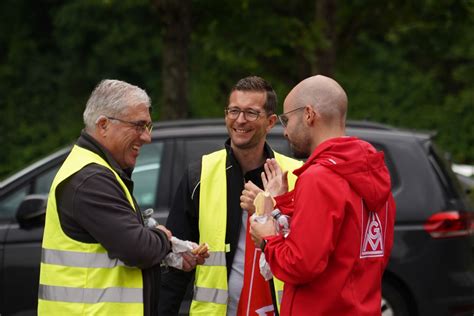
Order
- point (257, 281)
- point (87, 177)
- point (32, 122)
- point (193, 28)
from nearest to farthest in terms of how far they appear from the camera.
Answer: point (87, 177)
point (257, 281)
point (193, 28)
point (32, 122)

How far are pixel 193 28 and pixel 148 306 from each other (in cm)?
997

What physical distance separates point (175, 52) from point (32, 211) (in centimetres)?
635

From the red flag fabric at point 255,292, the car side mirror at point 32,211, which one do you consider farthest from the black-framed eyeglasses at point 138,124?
the car side mirror at point 32,211

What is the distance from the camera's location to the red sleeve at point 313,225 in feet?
11.9

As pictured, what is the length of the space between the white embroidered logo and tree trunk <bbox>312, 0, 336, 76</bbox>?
9979 mm

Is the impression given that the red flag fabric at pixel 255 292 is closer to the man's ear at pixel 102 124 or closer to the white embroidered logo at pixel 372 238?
the white embroidered logo at pixel 372 238

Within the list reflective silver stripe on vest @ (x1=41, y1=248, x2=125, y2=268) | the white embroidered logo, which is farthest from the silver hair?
the white embroidered logo

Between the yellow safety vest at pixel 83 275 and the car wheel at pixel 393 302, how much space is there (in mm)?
3331

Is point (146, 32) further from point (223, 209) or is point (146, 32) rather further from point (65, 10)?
point (223, 209)

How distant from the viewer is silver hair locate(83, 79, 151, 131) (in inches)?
161

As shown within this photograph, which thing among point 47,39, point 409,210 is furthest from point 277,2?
point 47,39

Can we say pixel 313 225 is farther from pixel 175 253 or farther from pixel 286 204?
pixel 175 253

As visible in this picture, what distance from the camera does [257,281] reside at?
450 centimetres

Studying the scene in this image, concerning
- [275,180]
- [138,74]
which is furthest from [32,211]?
[138,74]
